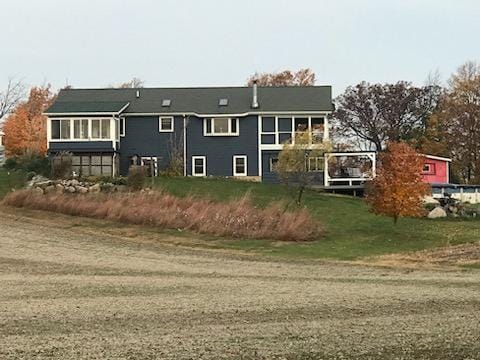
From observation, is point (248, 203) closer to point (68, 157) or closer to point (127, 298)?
point (68, 157)

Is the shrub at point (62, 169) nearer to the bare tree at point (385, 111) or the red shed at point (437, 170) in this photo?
the red shed at point (437, 170)

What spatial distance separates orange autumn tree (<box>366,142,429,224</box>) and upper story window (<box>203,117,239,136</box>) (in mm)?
20240

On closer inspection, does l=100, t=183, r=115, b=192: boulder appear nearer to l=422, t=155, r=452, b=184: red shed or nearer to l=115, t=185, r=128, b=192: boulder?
l=115, t=185, r=128, b=192: boulder

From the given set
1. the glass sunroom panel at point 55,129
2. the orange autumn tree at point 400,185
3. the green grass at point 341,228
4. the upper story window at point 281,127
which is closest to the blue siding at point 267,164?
the upper story window at point 281,127

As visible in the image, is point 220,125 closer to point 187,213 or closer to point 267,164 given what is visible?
point 267,164

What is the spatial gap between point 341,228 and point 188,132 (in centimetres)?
2117

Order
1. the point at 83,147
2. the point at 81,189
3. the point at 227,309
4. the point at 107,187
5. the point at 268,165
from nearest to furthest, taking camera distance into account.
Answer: the point at 227,309
the point at 81,189
the point at 107,187
the point at 83,147
the point at 268,165

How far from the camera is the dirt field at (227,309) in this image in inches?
347

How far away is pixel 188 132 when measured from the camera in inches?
1925

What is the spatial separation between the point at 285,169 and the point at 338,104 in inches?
1816

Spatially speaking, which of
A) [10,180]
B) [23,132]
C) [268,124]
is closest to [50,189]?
[10,180]

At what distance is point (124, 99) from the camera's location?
51.2 meters

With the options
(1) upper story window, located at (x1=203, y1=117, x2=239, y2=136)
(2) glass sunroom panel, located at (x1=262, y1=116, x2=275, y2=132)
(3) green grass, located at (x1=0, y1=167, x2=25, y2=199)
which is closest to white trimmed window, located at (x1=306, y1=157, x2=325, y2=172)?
(2) glass sunroom panel, located at (x1=262, y1=116, x2=275, y2=132)

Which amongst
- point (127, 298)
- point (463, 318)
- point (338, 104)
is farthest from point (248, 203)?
point (338, 104)
